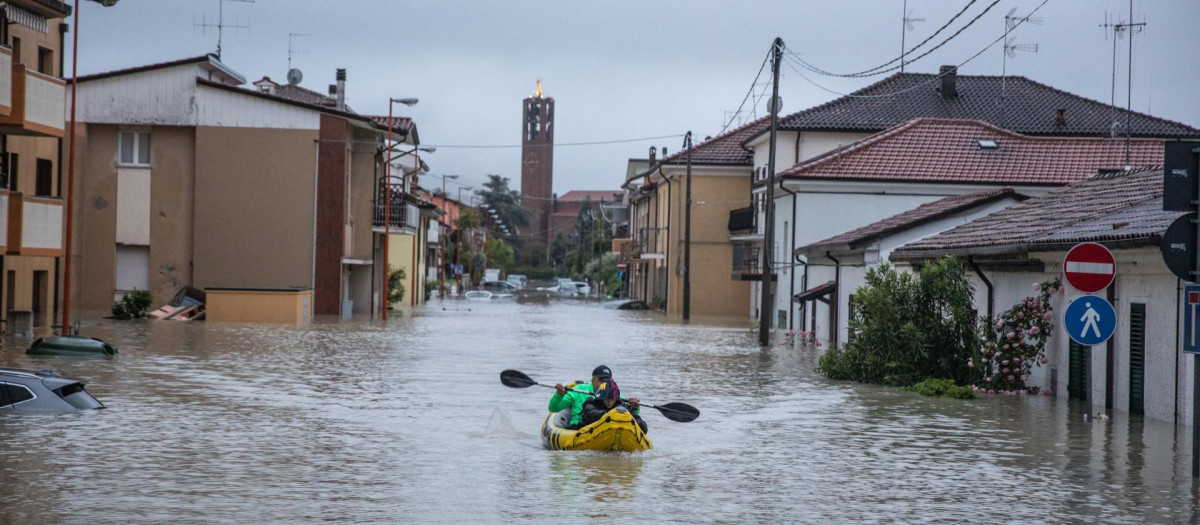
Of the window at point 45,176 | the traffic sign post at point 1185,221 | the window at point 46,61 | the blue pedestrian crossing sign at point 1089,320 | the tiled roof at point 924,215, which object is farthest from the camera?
the window at point 45,176

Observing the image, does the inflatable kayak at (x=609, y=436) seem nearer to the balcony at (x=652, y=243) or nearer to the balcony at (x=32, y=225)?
the balcony at (x=32, y=225)

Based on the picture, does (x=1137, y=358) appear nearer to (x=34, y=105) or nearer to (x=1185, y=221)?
(x=1185, y=221)

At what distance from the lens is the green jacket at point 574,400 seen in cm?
1550

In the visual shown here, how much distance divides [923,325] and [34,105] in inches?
748

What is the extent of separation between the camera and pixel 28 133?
28281 mm

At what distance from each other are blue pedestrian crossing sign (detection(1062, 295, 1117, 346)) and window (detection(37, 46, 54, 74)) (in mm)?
31960

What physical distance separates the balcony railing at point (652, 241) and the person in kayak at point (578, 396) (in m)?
53.1

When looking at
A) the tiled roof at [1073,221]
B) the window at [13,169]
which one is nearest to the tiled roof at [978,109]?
the tiled roof at [1073,221]

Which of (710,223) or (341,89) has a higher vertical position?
(341,89)

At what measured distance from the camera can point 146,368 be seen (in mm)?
23875

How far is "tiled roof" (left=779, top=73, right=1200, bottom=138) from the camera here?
52.7 m

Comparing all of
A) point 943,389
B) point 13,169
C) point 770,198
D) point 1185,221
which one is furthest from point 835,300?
point 1185,221

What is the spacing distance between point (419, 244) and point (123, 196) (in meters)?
31.0

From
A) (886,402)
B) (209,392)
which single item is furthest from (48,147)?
(886,402)
